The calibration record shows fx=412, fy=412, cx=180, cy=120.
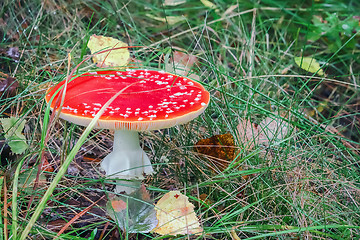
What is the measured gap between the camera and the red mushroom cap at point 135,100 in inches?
59.6

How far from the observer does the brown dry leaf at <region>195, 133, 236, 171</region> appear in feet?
6.60

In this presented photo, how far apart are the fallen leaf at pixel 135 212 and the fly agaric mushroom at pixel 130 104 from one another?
13 cm

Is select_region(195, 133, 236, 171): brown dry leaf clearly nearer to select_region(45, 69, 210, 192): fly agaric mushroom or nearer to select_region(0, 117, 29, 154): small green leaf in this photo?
select_region(45, 69, 210, 192): fly agaric mushroom

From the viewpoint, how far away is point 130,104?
1.62m

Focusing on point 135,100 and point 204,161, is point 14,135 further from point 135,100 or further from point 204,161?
point 204,161

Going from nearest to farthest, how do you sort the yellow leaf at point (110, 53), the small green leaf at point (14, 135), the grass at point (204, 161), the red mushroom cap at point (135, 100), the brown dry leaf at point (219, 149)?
Answer: the red mushroom cap at point (135, 100), the grass at point (204, 161), the small green leaf at point (14, 135), the brown dry leaf at point (219, 149), the yellow leaf at point (110, 53)

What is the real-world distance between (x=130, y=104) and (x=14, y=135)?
0.66m

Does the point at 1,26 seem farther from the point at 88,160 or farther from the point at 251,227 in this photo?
the point at 251,227

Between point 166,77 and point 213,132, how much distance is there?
489mm

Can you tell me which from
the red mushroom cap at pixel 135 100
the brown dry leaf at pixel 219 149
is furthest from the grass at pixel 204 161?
the red mushroom cap at pixel 135 100

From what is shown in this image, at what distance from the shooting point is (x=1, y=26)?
2789mm

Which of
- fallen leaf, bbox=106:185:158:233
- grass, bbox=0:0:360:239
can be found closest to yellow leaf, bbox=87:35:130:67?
grass, bbox=0:0:360:239

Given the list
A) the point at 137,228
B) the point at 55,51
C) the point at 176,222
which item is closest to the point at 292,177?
the point at 176,222

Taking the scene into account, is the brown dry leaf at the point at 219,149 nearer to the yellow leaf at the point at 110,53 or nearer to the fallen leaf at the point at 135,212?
the fallen leaf at the point at 135,212
